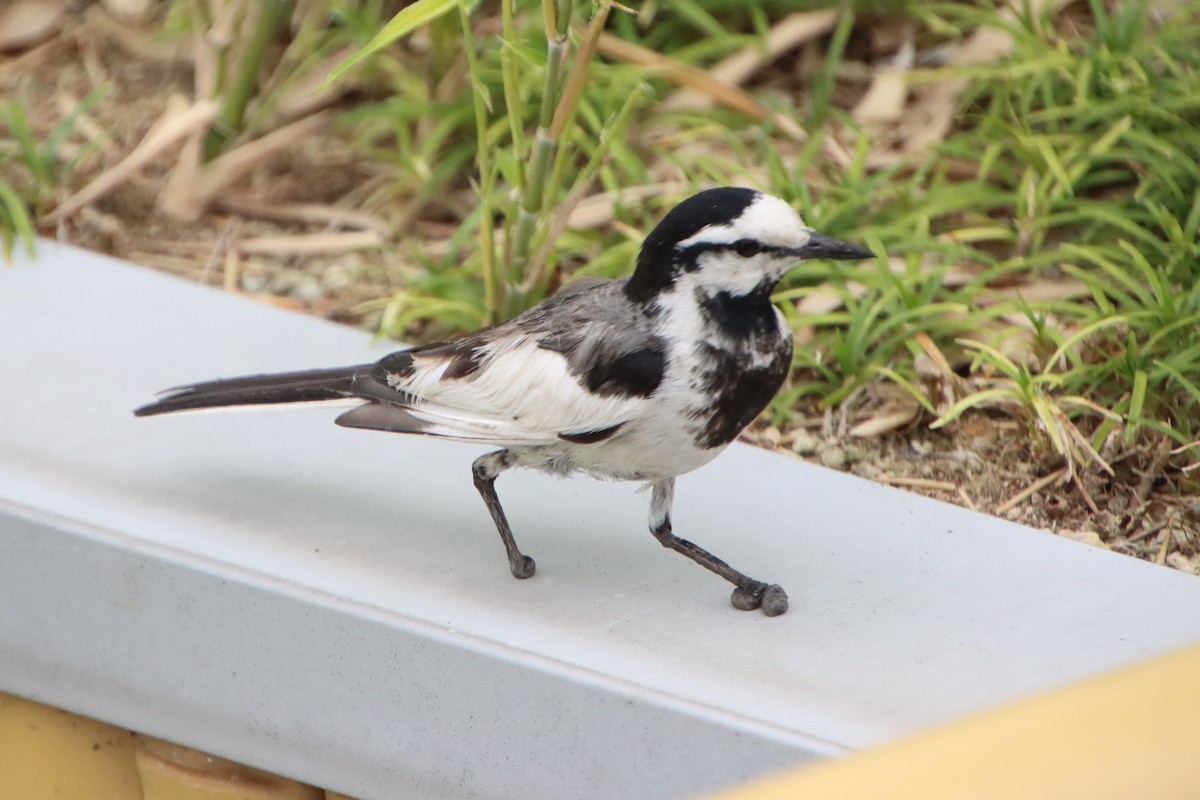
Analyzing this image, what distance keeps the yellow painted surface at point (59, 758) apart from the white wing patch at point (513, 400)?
876 millimetres

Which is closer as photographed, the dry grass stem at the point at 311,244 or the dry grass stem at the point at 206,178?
the dry grass stem at the point at 311,244

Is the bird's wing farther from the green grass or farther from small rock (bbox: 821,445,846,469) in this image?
small rock (bbox: 821,445,846,469)

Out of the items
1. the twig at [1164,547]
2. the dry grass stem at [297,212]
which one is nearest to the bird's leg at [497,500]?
the twig at [1164,547]

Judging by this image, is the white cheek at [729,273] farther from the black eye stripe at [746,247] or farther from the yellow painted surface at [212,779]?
the yellow painted surface at [212,779]

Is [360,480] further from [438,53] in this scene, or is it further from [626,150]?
[438,53]

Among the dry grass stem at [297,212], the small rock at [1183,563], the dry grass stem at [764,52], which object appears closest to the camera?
the small rock at [1183,563]

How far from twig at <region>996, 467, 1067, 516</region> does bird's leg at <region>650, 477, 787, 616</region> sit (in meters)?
0.67

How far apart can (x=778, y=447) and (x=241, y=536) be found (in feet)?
4.02

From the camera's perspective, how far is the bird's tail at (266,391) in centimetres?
265

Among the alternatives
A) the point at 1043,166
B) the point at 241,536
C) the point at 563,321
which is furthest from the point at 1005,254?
the point at 241,536

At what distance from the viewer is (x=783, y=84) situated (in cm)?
439

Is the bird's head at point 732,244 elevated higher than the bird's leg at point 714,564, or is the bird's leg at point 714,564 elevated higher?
the bird's head at point 732,244

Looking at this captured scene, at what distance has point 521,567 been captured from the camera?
260 cm

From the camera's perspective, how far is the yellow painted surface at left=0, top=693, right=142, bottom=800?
270 cm
